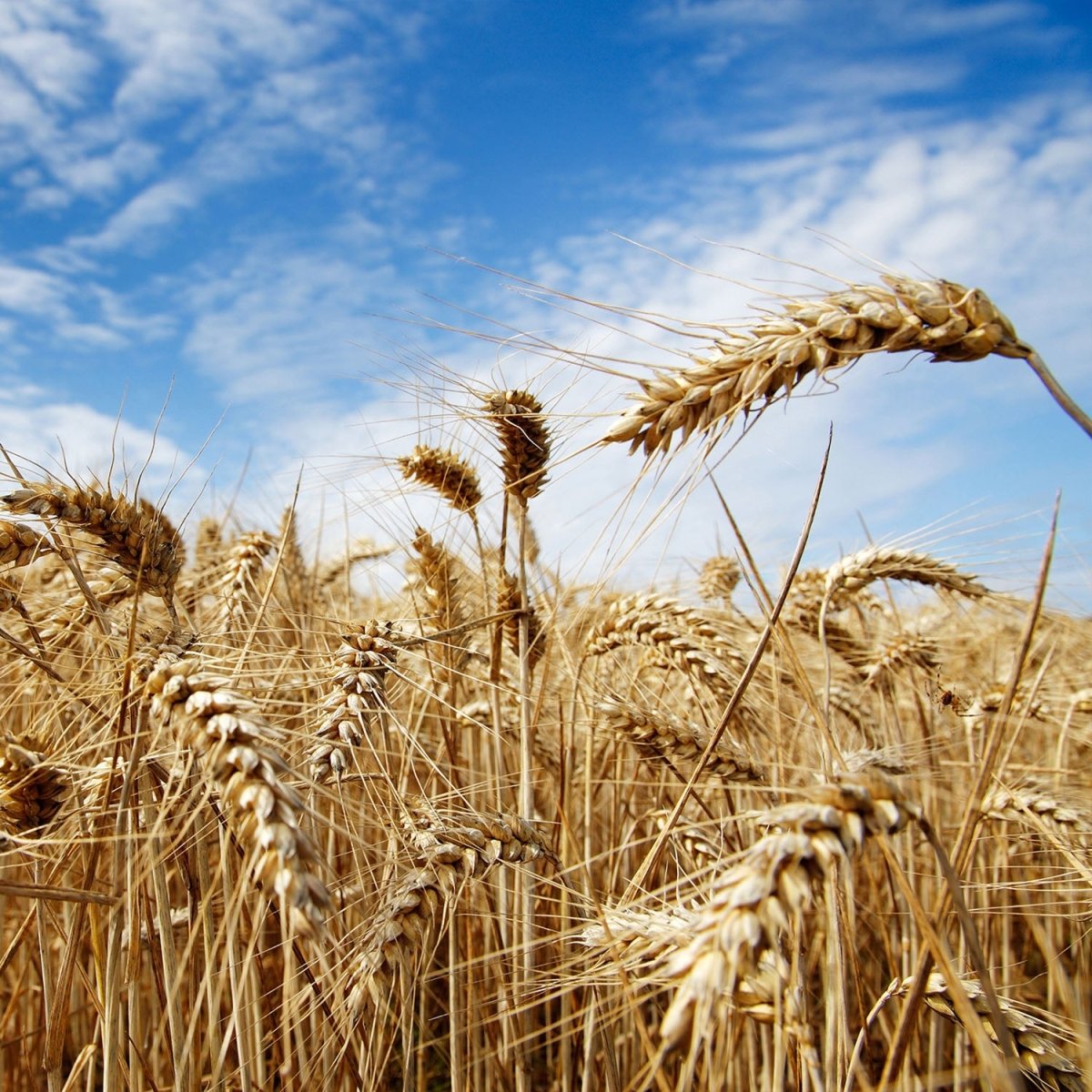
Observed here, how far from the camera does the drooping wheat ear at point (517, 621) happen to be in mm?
2242

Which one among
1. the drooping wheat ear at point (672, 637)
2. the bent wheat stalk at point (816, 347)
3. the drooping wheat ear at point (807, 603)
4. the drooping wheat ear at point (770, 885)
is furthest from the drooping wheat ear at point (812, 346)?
the drooping wheat ear at point (807, 603)

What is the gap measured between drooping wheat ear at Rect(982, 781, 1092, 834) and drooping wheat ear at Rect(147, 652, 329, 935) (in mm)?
1698

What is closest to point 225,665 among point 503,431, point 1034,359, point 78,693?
point 78,693

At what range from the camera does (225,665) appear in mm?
1845

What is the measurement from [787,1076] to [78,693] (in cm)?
200

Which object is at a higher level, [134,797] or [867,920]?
[134,797]

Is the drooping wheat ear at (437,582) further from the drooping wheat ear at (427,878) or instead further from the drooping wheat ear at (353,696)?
the drooping wheat ear at (427,878)

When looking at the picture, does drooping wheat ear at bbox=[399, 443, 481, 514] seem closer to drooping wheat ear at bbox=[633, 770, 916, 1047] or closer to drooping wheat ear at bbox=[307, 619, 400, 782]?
drooping wheat ear at bbox=[307, 619, 400, 782]

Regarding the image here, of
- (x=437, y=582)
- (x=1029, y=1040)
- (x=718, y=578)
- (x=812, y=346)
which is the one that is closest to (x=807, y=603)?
(x=718, y=578)

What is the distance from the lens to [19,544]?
1.75 m

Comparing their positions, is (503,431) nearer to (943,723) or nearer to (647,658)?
(647,658)

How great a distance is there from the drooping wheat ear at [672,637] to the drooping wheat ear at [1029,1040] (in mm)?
924

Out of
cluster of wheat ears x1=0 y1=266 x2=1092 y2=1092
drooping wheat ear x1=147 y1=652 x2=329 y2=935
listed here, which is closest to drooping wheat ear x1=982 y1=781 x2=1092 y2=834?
cluster of wheat ears x1=0 y1=266 x2=1092 y2=1092

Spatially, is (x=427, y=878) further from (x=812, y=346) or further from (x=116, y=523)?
(x=812, y=346)
